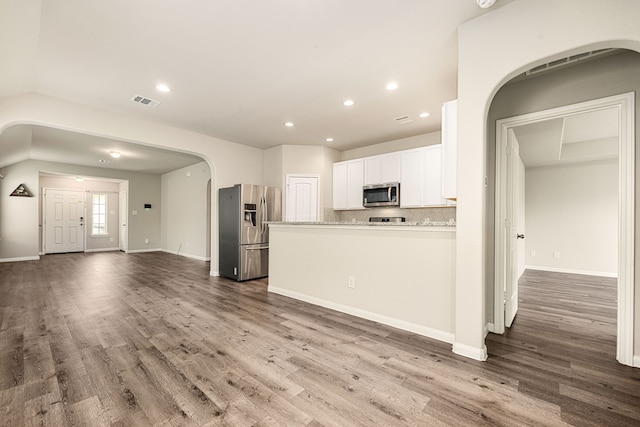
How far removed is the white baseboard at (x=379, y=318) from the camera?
253cm

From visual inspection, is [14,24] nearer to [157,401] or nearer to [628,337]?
[157,401]

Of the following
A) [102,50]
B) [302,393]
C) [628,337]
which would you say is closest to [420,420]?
[302,393]

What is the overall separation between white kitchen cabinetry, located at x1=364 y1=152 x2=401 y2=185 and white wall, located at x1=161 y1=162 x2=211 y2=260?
178 inches

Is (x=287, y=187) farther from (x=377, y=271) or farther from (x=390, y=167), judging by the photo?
(x=377, y=271)

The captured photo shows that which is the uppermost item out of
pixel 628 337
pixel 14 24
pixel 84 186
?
pixel 14 24

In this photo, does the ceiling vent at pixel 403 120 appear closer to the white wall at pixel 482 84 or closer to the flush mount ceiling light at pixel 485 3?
the white wall at pixel 482 84

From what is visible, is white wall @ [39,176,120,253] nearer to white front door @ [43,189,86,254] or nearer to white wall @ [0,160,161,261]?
white front door @ [43,189,86,254]

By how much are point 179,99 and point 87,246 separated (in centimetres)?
847

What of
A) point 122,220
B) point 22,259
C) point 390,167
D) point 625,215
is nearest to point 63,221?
point 122,220

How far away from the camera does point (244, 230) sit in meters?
4.99

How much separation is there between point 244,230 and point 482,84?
4.18 metres

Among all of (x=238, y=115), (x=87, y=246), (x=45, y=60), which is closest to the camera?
(x=45, y=60)

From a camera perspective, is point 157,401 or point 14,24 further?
point 14,24

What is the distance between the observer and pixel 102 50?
102 inches
